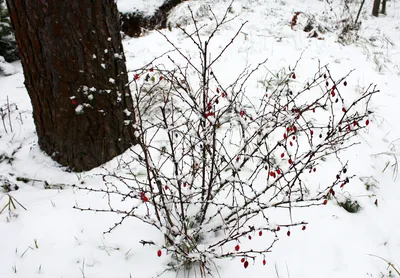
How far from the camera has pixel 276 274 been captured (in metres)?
1.82

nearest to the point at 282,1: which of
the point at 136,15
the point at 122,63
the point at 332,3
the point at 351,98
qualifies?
the point at 332,3

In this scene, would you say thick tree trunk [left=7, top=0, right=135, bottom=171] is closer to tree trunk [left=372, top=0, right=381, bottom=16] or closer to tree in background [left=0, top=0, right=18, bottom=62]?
tree in background [left=0, top=0, right=18, bottom=62]

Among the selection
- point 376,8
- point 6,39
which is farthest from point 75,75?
point 376,8

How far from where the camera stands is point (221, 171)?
195cm

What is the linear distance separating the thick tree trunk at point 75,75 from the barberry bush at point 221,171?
0.24m

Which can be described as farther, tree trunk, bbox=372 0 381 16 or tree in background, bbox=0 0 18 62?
tree trunk, bbox=372 0 381 16

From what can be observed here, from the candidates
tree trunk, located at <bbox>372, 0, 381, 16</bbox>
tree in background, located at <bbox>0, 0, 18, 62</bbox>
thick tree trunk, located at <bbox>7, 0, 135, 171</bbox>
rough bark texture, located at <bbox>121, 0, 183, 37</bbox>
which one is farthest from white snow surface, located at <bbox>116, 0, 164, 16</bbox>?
tree trunk, located at <bbox>372, 0, 381, 16</bbox>

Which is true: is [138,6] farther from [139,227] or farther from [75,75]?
[139,227]

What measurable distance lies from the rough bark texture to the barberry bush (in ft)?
10.7

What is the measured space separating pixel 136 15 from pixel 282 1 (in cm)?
457

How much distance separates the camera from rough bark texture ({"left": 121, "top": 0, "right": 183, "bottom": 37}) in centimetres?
664

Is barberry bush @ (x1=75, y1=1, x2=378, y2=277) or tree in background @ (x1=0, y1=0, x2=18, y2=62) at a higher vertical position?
tree in background @ (x1=0, y1=0, x2=18, y2=62)

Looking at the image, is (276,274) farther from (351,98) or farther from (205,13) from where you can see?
(205,13)

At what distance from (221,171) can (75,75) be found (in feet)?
4.00
